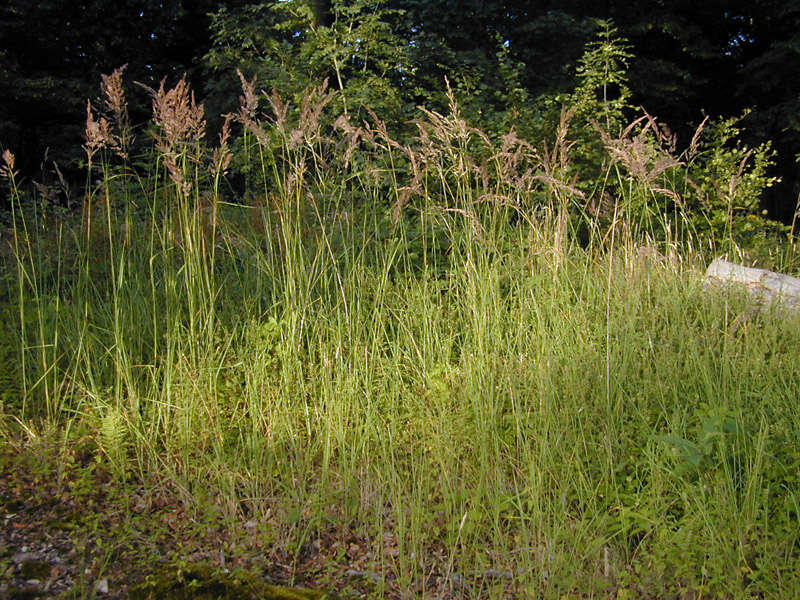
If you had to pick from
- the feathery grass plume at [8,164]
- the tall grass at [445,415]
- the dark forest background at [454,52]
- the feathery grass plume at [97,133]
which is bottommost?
the tall grass at [445,415]

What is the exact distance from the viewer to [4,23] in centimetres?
1294

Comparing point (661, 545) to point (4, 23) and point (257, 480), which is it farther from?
point (4, 23)

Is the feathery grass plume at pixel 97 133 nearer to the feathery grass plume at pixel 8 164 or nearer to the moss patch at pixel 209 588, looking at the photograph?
the feathery grass plume at pixel 8 164

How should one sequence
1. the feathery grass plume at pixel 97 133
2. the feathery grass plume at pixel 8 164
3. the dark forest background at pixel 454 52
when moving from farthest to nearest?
the dark forest background at pixel 454 52 < the feathery grass plume at pixel 8 164 < the feathery grass plume at pixel 97 133

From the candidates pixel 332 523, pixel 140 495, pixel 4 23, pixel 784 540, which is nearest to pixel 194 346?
pixel 140 495

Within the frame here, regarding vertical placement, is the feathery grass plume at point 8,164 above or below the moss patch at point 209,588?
above

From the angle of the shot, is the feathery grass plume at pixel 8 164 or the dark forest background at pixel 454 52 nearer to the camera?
the feathery grass plume at pixel 8 164

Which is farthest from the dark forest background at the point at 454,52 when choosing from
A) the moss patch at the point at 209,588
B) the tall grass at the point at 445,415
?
the moss patch at the point at 209,588

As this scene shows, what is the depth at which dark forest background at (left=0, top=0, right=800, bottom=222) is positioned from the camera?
11453 mm

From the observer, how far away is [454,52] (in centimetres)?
1070

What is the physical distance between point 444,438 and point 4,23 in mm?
13821

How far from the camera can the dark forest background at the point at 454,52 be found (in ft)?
37.6

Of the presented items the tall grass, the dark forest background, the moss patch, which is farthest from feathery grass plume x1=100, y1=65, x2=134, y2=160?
the dark forest background

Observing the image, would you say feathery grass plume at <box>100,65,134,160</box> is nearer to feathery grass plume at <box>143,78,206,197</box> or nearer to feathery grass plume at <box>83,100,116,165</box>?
feathery grass plume at <box>83,100,116,165</box>
